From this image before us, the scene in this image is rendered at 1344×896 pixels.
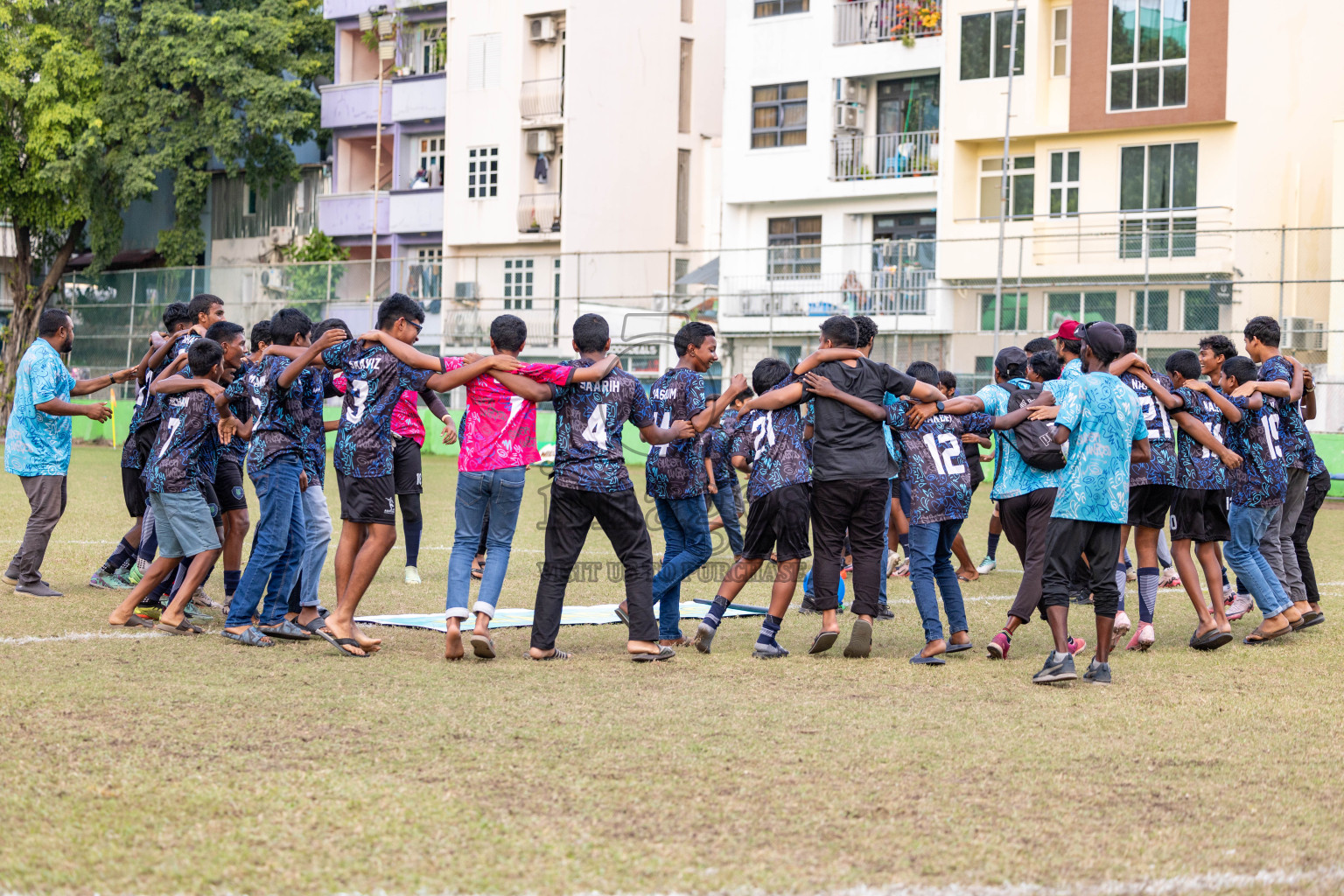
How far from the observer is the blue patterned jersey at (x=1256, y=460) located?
9.48 meters

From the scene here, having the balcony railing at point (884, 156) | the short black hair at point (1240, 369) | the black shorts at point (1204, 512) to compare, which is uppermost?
the balcony railing at point (884, 156)

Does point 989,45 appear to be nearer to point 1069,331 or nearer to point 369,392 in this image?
point 1069,331

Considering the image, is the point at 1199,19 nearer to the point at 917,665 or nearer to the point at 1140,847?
the point at 917,665

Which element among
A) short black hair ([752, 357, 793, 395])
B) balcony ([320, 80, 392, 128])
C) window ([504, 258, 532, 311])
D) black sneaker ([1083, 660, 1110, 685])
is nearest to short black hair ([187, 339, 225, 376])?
short black hair ([752, 357, 793, 395])

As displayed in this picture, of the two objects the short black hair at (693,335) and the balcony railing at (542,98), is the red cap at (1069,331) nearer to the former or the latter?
the short black hair at (693,335)

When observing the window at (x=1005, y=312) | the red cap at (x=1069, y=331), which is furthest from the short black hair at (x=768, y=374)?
the window at (x=1005, y=312)

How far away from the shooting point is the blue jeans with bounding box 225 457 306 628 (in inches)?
332

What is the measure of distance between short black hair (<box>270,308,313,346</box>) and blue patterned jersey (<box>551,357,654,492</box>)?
1869mm

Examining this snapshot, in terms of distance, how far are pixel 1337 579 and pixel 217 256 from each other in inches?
1517

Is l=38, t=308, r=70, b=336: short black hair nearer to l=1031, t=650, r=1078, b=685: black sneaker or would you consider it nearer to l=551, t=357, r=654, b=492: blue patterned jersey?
l=551, t=357, r=654, b=492: blue patterned jersey

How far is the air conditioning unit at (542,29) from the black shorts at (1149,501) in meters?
32.5

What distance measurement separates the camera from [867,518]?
27.2 feet

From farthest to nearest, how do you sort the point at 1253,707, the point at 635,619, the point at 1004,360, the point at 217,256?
the point at 217,256
the point at 1004,360
the point at 635,619
the point at 1253,707

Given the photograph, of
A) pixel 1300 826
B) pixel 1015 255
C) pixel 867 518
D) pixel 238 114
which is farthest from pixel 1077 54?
pixel 1300 826
